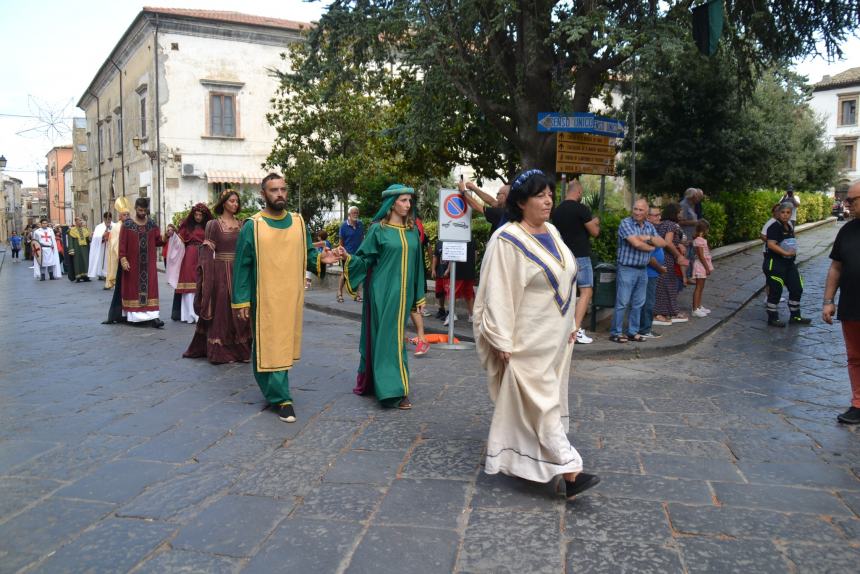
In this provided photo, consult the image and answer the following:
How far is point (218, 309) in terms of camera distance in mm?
7613

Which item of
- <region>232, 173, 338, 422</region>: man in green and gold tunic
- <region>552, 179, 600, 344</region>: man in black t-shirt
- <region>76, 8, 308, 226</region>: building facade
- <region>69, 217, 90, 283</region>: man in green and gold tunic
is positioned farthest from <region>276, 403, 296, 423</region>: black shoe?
<region>76, 8, 308, 226</region>: building facade

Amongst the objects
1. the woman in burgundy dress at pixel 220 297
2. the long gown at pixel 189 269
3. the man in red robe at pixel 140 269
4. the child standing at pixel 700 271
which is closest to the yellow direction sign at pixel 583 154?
the child standing at pixel 700 271

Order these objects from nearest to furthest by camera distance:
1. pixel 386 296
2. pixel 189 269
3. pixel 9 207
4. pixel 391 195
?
pixel 386 296
pixel 391 195
pixel 189 269
pixel 9 207

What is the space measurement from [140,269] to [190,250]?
91 centimetres

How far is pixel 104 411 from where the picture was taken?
5.58 m

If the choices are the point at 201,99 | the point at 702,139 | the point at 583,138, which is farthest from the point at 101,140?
the point at 583,138

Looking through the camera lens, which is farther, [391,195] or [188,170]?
[188,170]

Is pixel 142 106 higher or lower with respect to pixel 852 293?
higher

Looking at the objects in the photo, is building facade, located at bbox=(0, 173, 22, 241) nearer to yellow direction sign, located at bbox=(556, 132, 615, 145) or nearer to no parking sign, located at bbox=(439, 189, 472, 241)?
yellow direction sign, located at bbox=(556, 132, 615, 145)

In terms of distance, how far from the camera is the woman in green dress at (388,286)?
5.74 m

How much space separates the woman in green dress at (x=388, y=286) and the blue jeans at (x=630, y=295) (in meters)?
3.39

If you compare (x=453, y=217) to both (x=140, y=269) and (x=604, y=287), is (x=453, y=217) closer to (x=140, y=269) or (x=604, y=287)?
(x=604, y=287)

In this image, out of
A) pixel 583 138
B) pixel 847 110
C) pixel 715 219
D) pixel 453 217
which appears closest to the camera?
pixel 453 217

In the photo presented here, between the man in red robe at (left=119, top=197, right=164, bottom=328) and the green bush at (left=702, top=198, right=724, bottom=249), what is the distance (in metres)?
12.3
